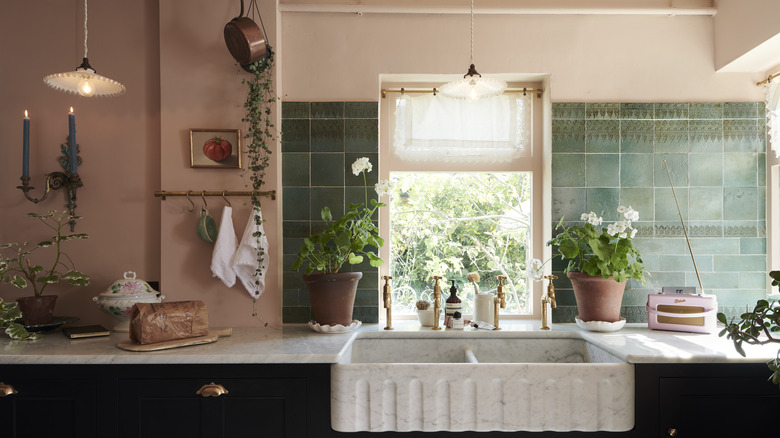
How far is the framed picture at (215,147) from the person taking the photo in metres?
2.32

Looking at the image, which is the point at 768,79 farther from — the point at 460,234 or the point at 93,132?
the point at 93,132

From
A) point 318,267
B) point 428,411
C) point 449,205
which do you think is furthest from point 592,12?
point 428,411

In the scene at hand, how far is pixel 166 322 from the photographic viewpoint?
1.87m

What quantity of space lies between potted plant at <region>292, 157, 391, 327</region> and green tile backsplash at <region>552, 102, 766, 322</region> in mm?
975

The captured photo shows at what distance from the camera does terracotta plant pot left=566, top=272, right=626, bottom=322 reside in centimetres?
220

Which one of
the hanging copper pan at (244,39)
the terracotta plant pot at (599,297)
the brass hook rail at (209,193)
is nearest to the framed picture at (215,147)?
the brass hook rail at (209,193)

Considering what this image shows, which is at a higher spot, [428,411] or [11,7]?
[11,7]

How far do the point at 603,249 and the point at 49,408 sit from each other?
91.4 inches

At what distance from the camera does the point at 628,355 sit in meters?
1.74

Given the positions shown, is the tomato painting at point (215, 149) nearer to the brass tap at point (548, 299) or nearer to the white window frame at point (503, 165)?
the white window frame at point (503, 165)

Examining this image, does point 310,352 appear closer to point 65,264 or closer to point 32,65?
point 65,264

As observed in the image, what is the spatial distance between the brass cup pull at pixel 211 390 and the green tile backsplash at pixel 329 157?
820 mm

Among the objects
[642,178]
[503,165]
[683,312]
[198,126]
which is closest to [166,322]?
[198,126]

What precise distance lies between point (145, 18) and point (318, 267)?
5.06 ft
